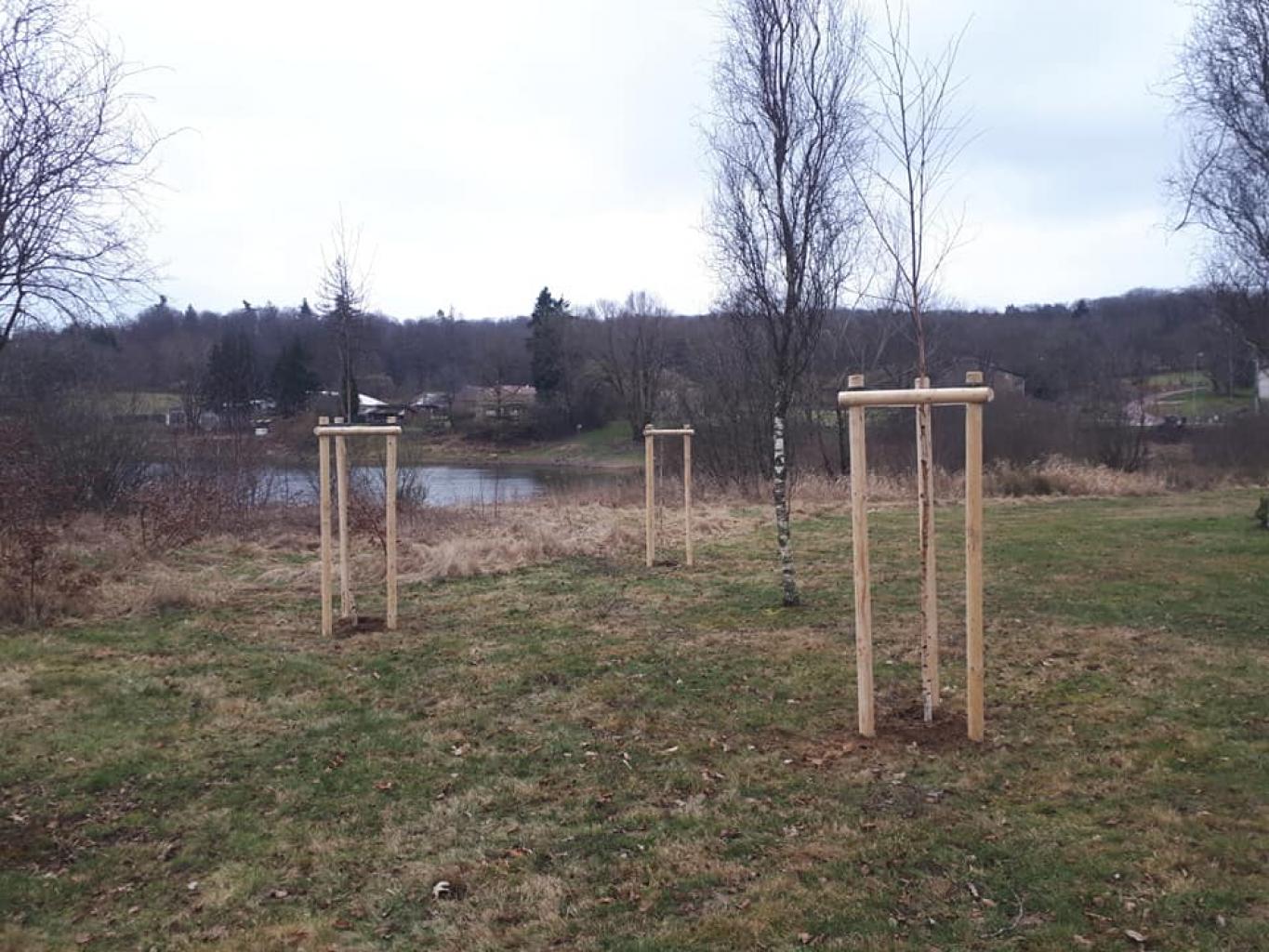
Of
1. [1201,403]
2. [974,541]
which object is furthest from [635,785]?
[1201,403]

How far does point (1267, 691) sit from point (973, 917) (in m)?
3.52

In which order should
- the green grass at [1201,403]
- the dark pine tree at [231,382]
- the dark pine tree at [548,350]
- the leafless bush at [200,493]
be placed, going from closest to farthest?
the leafless bush at [200,493]
the dark pine tree at [231,382]
the green grass at [1201,403]
the dark pine tree at [548,350]

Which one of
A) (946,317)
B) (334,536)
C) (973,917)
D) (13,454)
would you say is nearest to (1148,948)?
(973,917)

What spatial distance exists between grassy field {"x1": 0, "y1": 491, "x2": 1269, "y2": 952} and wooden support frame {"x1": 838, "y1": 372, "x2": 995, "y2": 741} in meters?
0.23

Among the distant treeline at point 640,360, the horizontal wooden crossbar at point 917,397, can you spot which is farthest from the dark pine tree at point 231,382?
the horizontal wooden crossbar at point 917,397

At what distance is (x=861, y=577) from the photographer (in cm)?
479

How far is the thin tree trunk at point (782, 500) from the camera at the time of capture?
7.83 m

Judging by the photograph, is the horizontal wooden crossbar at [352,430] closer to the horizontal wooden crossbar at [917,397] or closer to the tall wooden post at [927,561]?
the horizontal wooden crossbar at [917,397]

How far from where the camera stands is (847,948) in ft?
9.44

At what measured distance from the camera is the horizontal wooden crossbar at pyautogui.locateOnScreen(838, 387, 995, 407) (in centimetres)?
440

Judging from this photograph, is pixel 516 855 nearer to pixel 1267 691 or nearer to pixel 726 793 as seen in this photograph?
pixel 726 793

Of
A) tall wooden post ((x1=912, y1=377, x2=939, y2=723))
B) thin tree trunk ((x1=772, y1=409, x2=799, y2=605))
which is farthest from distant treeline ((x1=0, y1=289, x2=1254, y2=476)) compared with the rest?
tall wooden post ((x1=912, y1=377, x2=939, y2=723))

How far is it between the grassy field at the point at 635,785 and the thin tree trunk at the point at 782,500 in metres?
0.38

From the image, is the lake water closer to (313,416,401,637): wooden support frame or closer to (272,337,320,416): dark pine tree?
(272,337,320,416): dark pine tree
